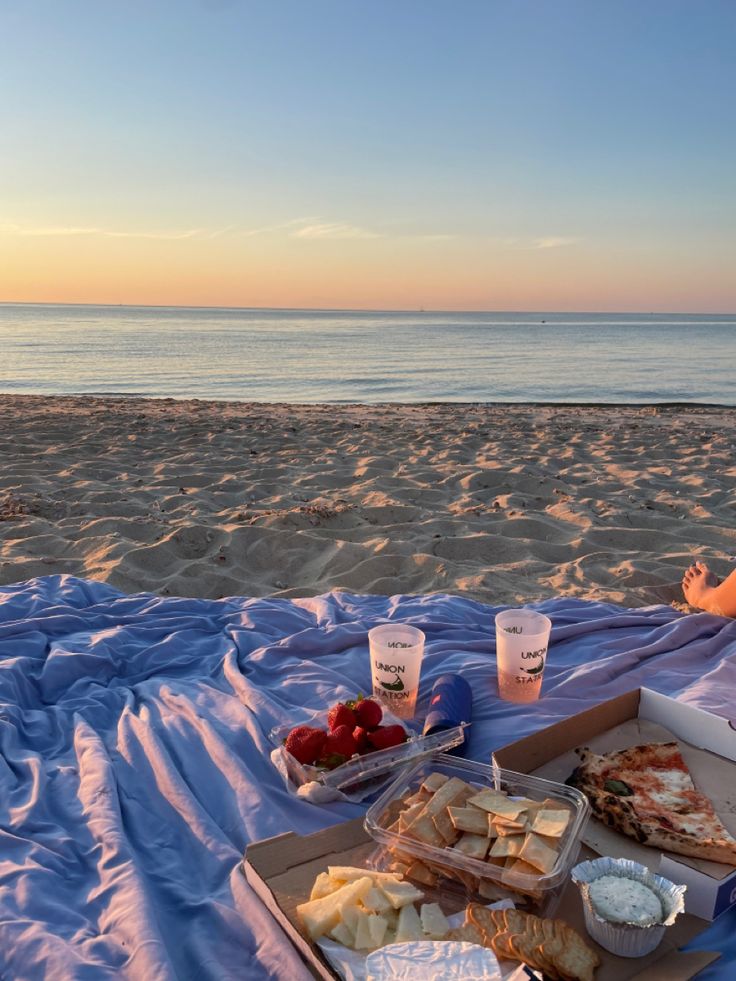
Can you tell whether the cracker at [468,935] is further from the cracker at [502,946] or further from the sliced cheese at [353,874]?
the sliced cheese at [353,874]

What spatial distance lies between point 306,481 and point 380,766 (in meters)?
5.19

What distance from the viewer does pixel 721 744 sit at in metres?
2.19

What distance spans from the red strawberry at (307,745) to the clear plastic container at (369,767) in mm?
19

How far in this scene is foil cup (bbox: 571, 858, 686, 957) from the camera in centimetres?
154

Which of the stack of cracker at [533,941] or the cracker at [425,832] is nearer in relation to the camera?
the stack of cracker at [533,941]

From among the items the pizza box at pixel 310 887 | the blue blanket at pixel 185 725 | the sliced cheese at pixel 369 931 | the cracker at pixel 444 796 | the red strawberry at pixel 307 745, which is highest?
the cracker at pixel 444 796

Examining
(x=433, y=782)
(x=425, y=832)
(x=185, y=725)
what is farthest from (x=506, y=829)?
(x=185, y=725)

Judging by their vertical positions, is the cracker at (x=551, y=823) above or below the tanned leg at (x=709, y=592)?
above

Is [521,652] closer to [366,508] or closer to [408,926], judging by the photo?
[408,926]

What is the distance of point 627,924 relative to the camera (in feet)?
5.01

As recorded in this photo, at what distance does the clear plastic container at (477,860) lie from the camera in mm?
1623

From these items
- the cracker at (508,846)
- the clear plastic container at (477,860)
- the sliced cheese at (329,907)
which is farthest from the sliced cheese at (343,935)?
the cracker at (508,846)

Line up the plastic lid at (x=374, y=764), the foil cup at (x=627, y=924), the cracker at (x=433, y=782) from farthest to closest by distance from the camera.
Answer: the plastic lid at (x=374, y=764), the cracker at (x=433, y=782), the foil cup at (x=627, y=924)

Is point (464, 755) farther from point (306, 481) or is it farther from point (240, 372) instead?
point (240, 372)
